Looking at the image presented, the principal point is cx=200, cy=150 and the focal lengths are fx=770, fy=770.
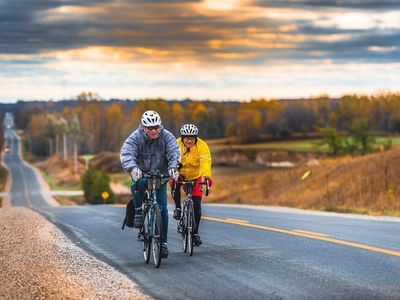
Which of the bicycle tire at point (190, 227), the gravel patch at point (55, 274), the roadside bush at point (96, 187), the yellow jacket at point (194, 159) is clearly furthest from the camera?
the roadside bush at point (96, 187)

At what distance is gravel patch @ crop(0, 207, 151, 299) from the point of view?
27.0ft

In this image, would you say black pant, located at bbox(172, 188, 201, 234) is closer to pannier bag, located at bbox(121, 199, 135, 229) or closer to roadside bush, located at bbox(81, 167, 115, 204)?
pannier bag, located at bbox(121, 199, 135, 229)

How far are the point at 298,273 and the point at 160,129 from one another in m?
2.69

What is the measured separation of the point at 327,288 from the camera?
8117 millimetres

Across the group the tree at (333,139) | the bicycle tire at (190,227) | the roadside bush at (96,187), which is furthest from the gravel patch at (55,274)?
the tree at (333,139)

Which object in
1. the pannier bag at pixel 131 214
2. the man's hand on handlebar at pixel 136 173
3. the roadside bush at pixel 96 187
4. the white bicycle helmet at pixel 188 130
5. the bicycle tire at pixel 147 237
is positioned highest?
the white bicycle helmet at pixel 188 130

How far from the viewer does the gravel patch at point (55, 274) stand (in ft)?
27.0

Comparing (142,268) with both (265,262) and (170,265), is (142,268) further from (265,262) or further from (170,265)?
(265,262)

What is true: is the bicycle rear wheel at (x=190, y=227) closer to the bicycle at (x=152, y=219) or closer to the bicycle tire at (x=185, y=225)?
the bicycle tire at (x=185, y=225)

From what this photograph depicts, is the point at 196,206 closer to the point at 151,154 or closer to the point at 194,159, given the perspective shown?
the point at 194,159

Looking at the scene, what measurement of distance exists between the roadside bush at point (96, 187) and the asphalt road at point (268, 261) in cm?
5584

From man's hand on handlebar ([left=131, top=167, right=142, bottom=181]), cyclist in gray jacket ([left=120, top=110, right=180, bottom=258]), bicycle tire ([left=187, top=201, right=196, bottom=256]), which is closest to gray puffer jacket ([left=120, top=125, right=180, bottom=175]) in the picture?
cyclist in gray jacket ([left=120, top=110, right=180, bottom=258])

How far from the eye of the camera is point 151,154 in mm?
10375

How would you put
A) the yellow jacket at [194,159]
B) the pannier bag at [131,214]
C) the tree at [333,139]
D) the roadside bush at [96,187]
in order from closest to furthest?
1. the pannier bag at [131,214]
2. the yellow jacket at [194,159]
3. the roadside bush at [96,187]
4. the tree at [333,139]
